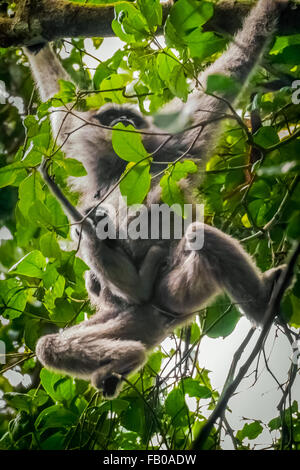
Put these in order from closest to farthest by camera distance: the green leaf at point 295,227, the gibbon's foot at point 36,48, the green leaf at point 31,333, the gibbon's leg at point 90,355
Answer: the green leaf at point 295,227 < the gibbon's leg at point 90,355 < the green leaf at point 31,333 < the gibbon's foot at point 36,48

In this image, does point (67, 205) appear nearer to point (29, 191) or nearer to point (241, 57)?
point (29, 191)

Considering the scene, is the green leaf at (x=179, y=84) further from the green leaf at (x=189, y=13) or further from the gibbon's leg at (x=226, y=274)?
the gibbon's leg at (x=226, y=274)

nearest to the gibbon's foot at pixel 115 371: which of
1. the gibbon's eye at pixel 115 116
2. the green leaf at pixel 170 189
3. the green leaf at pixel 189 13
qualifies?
the green leaf at pixel 170 189

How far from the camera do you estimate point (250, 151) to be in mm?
3322

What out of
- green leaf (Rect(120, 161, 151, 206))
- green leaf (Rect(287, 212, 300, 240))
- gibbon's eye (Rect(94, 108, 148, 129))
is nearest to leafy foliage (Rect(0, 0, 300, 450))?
green leaf (Rect(120, 161, 151, 206))

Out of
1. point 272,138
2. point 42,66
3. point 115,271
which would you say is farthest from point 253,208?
point 42,66

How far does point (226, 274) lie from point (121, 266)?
2.37 feet

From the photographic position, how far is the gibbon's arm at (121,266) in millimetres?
3309

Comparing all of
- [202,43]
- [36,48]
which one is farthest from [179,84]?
[36,48]

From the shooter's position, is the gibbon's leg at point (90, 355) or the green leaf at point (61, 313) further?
the green leaf at point (61, 313)

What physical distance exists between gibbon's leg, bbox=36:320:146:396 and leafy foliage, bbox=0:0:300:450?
10 cm

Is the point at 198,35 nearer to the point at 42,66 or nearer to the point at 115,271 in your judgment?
the point at 115,271

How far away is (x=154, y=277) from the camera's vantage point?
11.1 ft
